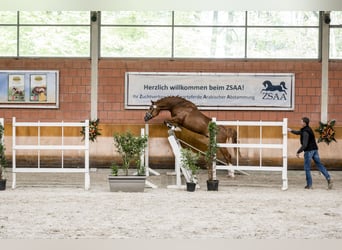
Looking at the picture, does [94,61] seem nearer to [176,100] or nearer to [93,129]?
[93,129]

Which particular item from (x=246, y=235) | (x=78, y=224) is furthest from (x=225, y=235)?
(x=78, y=224)

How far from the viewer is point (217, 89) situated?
54.1ft

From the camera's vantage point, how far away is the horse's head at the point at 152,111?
51.1 ft

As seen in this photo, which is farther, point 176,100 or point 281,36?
point 281,36

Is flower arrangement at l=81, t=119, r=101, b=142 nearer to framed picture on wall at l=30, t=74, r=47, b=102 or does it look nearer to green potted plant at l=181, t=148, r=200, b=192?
framed picture on wall at l=30, t=74, r=47, b=102

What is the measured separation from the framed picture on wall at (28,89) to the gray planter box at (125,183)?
589 centimetres

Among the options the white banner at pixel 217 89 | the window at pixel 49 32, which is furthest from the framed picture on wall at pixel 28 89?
the white banner at pixel 217 89

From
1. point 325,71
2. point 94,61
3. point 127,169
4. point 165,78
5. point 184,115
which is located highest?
point 94,61

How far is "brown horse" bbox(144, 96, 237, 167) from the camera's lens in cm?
1503

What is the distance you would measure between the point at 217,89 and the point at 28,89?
15.9 ft

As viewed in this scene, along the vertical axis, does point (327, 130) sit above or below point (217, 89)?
below

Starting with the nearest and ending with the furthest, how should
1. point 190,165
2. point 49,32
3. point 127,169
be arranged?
point 127,169 < point 190,165 < point 49,32

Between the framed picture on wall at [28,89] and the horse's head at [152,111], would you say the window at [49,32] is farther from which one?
the horse's head at [152,111]

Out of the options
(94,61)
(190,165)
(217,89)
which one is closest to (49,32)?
(94,61)
